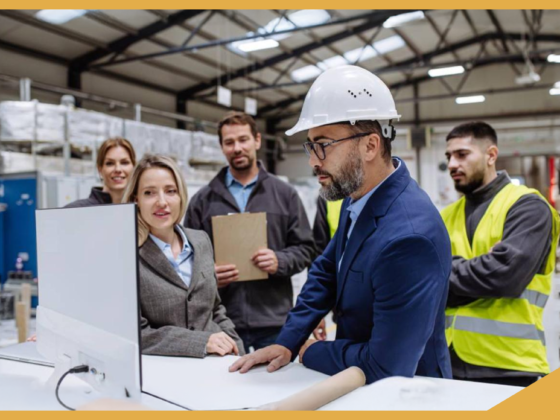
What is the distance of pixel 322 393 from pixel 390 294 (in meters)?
0.33

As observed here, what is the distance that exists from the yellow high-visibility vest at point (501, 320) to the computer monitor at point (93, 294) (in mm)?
1592

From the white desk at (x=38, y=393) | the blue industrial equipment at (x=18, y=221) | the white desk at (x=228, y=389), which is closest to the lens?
the white desk at (x=228, y=389)

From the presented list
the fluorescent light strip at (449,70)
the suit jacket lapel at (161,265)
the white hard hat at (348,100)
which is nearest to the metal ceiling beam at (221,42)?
the fluorescent light strip at (449,70)

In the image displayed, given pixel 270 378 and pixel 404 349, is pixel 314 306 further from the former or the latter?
pixel 404 349

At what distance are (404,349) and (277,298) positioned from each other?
4.63ft

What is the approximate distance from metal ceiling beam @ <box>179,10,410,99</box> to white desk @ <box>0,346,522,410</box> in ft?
30.1

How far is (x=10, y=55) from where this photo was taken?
9.70 metres

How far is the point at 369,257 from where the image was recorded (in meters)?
1.51

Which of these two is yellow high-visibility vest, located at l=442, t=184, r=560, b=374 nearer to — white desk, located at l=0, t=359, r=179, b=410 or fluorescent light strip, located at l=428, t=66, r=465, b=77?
white desk, located at l=0, t=359, r=179, b=410

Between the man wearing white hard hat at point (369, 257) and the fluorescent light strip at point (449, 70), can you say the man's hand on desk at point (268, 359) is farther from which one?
the fluorescent light strip at point (449, 70)

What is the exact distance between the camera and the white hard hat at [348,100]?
1655 mm

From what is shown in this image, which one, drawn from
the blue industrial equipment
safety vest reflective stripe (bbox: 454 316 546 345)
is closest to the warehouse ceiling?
the blue industrial equipment

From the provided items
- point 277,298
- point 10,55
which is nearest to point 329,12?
point 10,55

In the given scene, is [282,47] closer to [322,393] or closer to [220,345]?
[220,345]
